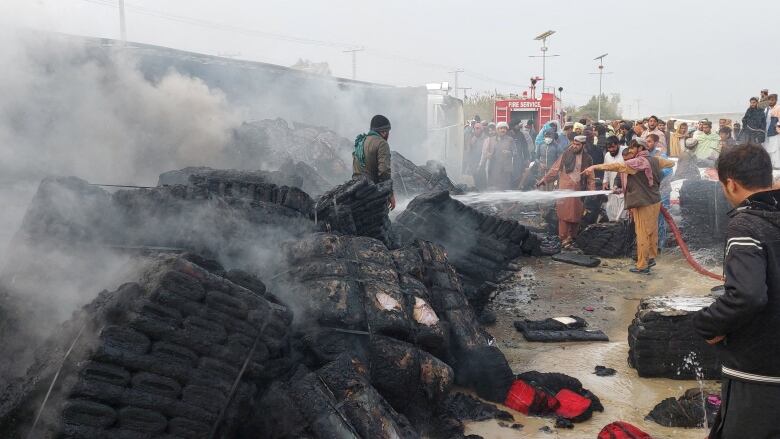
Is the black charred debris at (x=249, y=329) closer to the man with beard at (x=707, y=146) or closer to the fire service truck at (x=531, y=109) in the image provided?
the man with beard at (x=707, y=146)

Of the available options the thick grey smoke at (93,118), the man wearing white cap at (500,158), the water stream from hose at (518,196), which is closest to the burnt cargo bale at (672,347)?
the water stream from hose at (518,196)

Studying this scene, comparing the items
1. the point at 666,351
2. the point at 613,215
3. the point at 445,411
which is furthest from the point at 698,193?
the point at 445,411

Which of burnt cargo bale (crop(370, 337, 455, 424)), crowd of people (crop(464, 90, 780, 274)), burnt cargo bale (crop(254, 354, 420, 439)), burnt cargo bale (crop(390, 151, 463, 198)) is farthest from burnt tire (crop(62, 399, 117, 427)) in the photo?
burnt cargo bale (crop(390, 151, 463, 198))

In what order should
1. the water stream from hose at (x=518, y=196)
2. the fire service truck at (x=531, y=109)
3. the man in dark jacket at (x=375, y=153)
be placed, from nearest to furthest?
1. the man in dark jacket at (x=375, y=153)
2. the water stream from hose at (x=518, y=196)
3. the fire service truck at (x=531, y=109)

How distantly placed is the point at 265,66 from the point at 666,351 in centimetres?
1154

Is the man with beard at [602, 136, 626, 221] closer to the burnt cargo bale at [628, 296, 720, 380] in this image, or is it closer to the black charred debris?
the black charred debris

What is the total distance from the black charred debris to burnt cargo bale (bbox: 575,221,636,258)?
3.74m

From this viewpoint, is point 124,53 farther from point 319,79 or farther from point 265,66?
point 319,79

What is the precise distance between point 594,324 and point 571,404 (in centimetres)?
239

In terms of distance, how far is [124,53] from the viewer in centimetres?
1072

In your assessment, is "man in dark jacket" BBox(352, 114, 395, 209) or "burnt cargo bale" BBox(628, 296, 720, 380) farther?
"man in dark jacket" BBox(352, 114, 395, 209)

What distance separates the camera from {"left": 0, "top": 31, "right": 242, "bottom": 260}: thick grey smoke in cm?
888

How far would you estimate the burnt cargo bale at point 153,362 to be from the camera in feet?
9.73

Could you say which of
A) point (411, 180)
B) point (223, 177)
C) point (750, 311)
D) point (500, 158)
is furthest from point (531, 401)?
point (500, 158)
